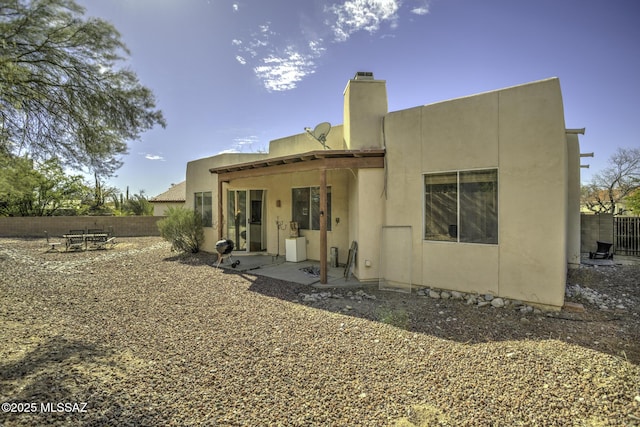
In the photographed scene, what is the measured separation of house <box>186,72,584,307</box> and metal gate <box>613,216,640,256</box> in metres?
5.97

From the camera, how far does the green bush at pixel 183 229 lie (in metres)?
11.9

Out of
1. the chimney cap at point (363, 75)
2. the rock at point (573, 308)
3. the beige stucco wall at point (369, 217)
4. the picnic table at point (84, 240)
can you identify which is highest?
the chimney cap at point (363, 75)

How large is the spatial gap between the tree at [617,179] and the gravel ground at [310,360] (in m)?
24.9

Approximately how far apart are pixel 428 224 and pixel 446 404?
14.3ft

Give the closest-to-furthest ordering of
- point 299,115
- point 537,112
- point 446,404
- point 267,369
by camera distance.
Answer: point 446,404 < point 267,369 < point 537,112 < point 299,115

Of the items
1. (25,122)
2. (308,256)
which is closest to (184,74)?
(25,122)

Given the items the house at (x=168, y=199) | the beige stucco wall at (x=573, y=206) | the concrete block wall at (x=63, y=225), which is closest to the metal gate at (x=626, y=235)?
the beige stucco wall at (x=573, y=206)

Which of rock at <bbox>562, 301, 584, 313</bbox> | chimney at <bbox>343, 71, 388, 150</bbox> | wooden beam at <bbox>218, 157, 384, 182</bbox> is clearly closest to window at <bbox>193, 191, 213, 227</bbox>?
wooden beam at <bbox>218, 157, 384, 182</bbox>

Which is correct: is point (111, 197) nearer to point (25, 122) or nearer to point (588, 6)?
point (25, 122)

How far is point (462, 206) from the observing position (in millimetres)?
6211

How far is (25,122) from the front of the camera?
627 centimetres

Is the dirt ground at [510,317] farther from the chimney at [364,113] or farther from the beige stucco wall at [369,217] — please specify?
the chimney at [364,113]

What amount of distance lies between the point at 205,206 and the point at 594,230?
53.8 feet

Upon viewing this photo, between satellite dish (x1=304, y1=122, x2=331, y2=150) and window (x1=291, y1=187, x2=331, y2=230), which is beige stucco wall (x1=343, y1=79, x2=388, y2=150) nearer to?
satellite dish (x1=304, y1=122, x2=331, y2=150)
